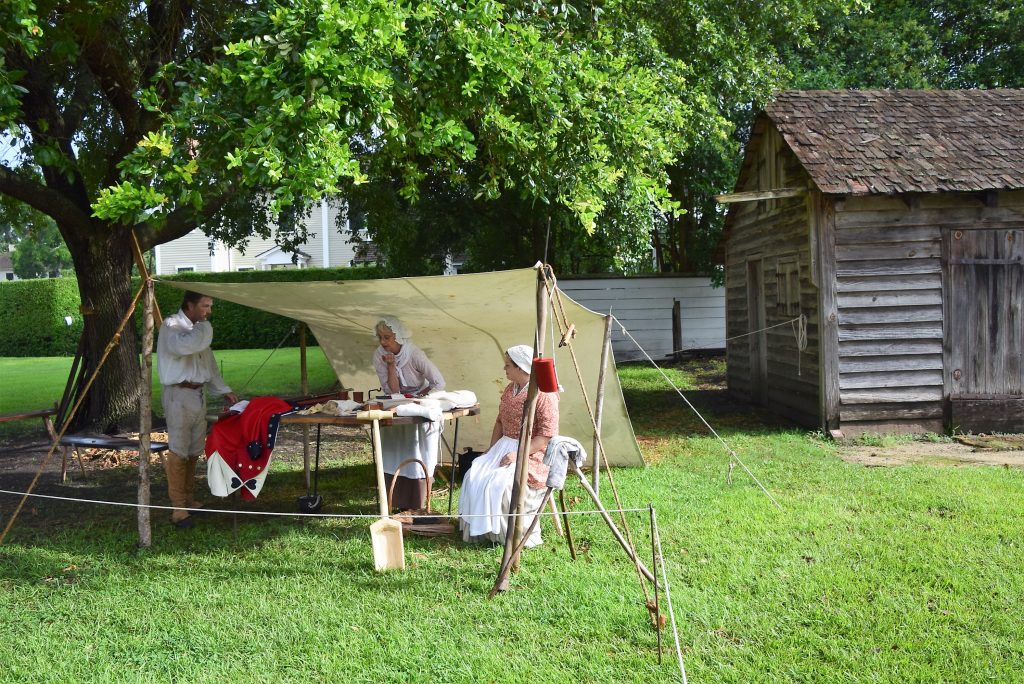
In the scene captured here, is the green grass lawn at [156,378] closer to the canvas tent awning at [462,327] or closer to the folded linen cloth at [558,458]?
the canvas tent awning at [462,327]

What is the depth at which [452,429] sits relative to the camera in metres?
8.04

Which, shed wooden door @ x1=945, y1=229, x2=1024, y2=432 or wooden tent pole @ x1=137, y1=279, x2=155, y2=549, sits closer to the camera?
wooden tent pole @ x1=137, y1=279, x2=155, y2=549

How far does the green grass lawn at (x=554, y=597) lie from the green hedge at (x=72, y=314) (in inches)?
671

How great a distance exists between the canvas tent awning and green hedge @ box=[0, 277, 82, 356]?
759 inches

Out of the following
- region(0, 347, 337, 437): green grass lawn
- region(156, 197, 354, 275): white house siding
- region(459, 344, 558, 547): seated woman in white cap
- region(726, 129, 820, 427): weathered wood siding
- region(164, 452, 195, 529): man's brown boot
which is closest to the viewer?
region(459, 344, 558, 547): seated woman in white cap

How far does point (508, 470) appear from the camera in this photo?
5.63 metres

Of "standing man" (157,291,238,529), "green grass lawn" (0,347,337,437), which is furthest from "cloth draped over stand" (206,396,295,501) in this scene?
"green grass lawn" (0,347,337,437)

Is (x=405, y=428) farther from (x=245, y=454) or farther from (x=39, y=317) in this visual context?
(x=39, y=317)

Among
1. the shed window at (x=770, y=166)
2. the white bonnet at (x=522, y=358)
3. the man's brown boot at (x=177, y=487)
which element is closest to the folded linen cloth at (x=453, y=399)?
the white bonnet at (x=522, y=358)

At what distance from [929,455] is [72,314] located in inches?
898

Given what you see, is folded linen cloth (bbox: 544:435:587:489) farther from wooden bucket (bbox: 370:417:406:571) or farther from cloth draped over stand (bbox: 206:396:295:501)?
cloth draped over stand (bbox: 206:396:295:501)

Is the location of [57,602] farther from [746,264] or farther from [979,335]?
[746,264]

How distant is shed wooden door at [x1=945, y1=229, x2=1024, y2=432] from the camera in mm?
9414

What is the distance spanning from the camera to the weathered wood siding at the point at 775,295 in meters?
9.86
